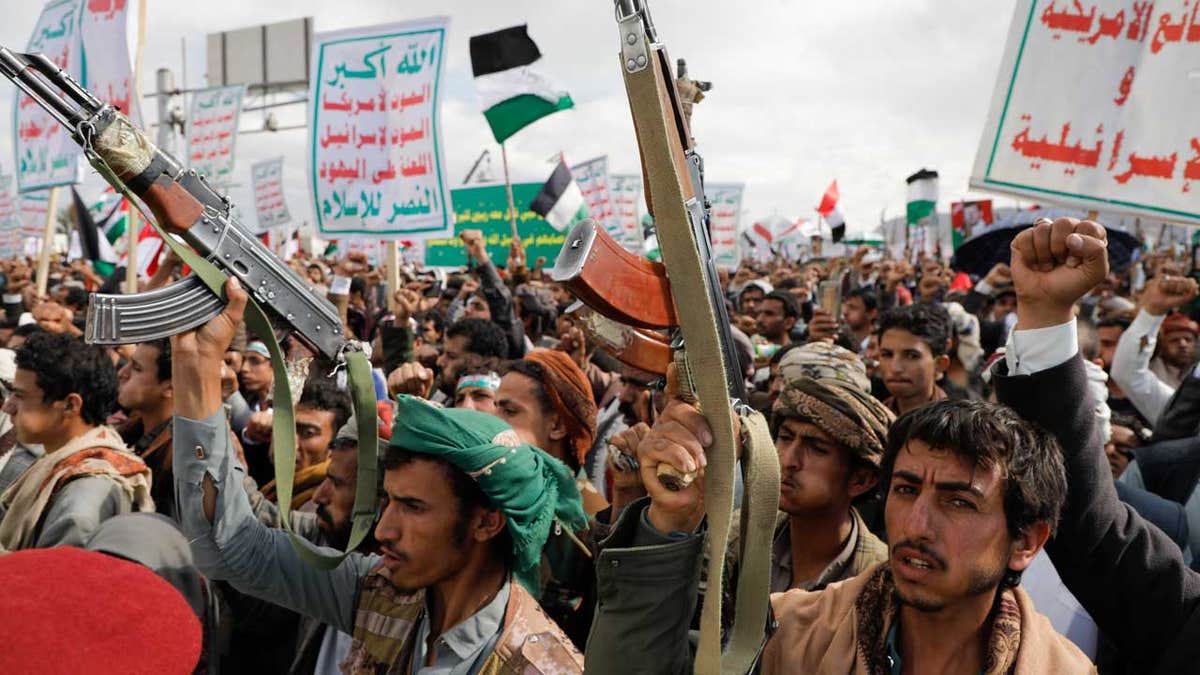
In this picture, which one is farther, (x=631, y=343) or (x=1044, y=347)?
(x=1044, y=347)

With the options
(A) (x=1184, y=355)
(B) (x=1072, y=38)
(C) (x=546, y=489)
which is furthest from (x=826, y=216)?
(C) (x=546, y=489)

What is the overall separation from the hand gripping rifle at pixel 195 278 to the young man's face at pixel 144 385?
1136 millimetres

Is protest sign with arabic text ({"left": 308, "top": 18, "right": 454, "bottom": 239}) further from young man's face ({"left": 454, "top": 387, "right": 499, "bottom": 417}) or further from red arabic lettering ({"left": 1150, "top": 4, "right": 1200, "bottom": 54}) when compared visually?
red arabic lettering ({"left": 1150, "top": 4, "right": 1200, "bottom": 54})

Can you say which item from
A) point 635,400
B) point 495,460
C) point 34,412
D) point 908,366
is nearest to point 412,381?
point 635,400

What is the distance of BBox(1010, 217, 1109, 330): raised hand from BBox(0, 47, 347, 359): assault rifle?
1924 mm

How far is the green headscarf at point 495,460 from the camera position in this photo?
7.26 feet

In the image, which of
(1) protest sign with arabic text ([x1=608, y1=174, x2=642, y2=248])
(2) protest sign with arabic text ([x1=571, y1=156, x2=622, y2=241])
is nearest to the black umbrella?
(2) protest sign with arabic text ([x1=571, y1=156, x2=622, y2=241])

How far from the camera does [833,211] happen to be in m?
16.6

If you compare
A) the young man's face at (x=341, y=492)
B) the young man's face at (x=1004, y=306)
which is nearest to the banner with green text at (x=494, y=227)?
the young man's face at (x=1004, y=306)

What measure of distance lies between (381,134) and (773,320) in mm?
3055

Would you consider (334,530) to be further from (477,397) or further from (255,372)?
(255,372)

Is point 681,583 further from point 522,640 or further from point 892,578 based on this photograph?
point 522,640

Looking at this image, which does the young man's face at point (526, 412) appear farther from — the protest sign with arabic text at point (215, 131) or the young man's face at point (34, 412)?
the protest sign with arabic text at point (215, 131)

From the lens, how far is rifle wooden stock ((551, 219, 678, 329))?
4.46 ft
